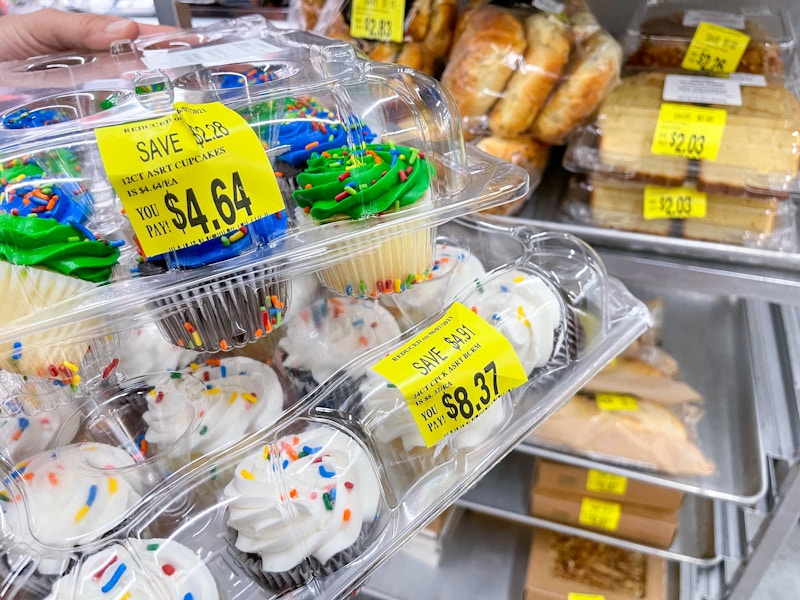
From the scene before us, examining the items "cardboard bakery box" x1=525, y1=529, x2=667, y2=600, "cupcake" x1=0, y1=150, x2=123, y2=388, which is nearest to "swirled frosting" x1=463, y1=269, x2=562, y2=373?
"cupcake" x1=0, y1=150, x2=123, y2=388

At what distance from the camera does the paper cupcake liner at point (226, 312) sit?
0.72m

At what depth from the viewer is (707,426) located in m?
1.58

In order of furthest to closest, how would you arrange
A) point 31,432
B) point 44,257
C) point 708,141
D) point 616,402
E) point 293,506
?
point 616,402 → point 708,141 → point 31,432 → point 293,506 → point 44,257

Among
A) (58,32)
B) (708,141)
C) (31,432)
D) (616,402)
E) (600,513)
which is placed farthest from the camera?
(600,513)

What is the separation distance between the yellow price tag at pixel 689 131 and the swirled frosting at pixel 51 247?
3.79 ft

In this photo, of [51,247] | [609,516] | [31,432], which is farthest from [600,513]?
[51,247]

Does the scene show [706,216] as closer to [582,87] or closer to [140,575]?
[582,87]

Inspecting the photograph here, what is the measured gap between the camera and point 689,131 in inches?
50.6

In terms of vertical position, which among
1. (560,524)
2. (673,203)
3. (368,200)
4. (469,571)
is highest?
(368,200)

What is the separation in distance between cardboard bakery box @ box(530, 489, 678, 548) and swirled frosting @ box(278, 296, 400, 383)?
935mm

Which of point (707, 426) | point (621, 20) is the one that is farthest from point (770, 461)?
point (621, 20)

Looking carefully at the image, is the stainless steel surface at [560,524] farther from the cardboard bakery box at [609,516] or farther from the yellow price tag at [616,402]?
the yellow price tag at [616,402]

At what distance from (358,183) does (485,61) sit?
73 centimetres

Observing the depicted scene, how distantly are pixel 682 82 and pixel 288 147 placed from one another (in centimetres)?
101
